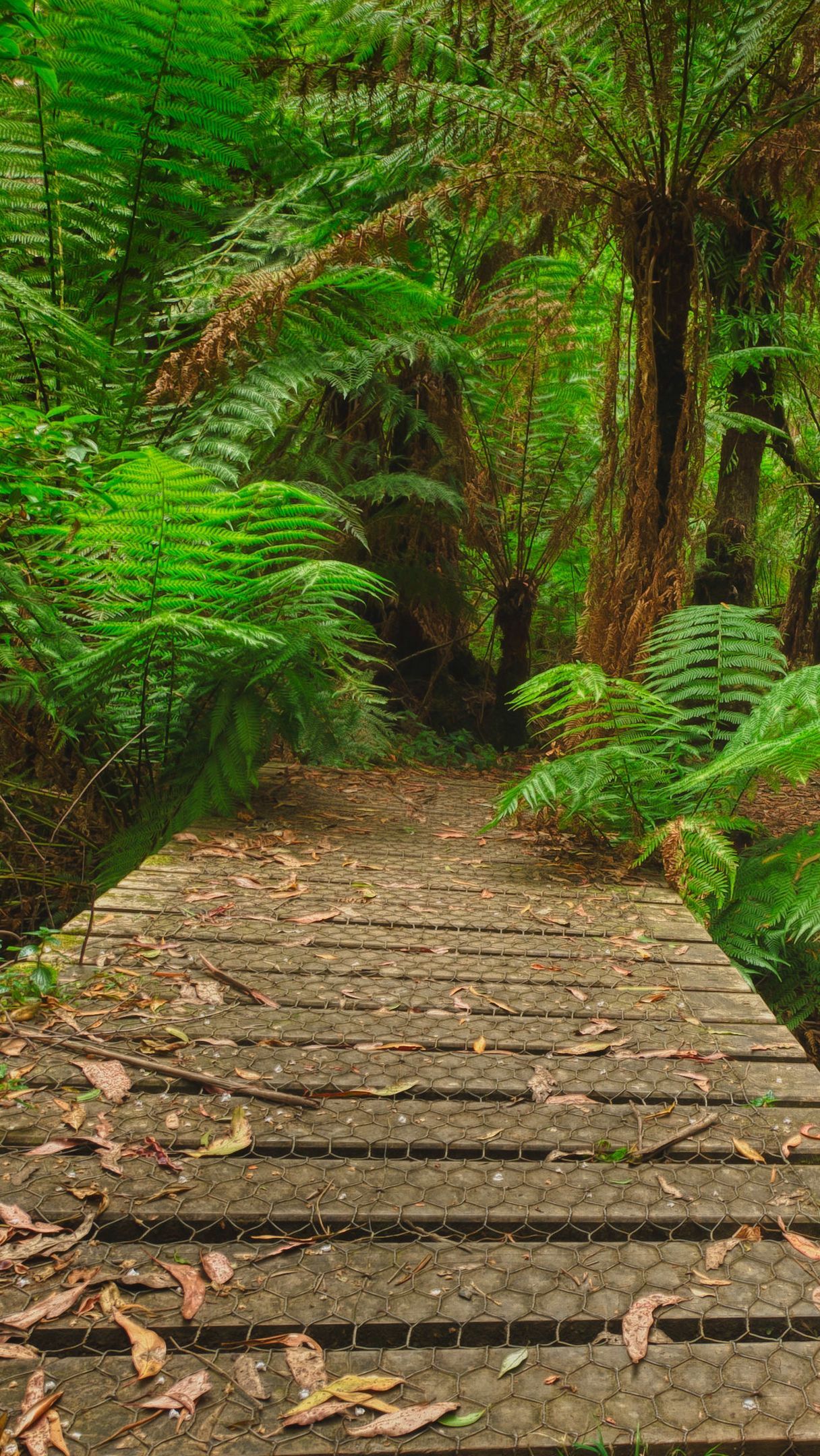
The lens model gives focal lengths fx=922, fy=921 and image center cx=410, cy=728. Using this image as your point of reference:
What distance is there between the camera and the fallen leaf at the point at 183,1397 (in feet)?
2.66

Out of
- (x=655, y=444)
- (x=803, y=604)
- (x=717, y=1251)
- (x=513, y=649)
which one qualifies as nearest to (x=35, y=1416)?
(x=717, y=1251)

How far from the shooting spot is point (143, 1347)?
0.87 metres

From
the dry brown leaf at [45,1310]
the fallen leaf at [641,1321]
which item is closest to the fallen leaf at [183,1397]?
the dry brown leaf at [45,1310]

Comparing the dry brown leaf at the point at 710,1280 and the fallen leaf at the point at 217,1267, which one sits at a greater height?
the dry brown leaf at the point at 710,1280

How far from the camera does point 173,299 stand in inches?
132

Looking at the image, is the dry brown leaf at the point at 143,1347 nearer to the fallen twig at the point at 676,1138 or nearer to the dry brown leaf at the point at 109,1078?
the dry brown leaf at the point at 109,1078

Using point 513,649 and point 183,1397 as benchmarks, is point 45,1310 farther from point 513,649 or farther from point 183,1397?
point 513,649

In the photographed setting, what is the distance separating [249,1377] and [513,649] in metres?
4.29

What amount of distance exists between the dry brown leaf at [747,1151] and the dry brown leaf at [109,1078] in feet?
2.73

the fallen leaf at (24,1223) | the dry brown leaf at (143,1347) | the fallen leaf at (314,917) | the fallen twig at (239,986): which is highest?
A: the dry brown leaf at (143,1347)

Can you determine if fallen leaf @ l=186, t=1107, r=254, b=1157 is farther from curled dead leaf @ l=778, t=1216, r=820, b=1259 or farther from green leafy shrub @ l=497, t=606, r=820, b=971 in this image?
green leafy shrub @ l=497, t=606, r=820, b=971

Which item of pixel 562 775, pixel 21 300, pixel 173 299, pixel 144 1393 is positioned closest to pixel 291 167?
pixel 173 299

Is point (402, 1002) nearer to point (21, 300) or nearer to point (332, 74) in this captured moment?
point (21, 300)

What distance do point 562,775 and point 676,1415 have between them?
1836 mm
